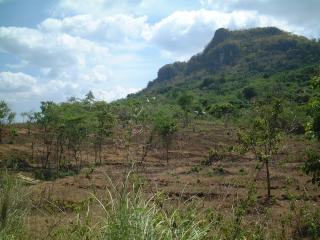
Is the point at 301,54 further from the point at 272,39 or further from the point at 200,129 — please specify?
the point at 200,129

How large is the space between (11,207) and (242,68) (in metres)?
119

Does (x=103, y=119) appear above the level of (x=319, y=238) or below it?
above

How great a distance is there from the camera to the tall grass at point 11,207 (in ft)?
15.8

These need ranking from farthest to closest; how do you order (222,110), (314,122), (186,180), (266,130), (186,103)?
(222,110), (186,103), (186,180), (266,130), (314,122)

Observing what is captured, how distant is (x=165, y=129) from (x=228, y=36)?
132 m

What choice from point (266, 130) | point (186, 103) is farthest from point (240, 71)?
point (266, 130)

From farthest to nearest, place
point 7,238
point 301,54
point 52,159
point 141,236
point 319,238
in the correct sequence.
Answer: point 301,54, point 52,159, point 319,238, point 7,238, point 141,236

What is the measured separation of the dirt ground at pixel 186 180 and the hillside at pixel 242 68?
22.7 meters

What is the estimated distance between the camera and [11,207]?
4.93 m

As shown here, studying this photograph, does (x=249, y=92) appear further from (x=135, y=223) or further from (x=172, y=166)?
(x=135, y=223)

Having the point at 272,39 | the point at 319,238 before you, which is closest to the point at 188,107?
the point at 319,238

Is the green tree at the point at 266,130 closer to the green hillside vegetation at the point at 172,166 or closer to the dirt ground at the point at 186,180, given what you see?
the green hillside vegetation at the point at 172,166

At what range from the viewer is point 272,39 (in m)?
132

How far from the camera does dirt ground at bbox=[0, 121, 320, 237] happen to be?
8.42 meters
